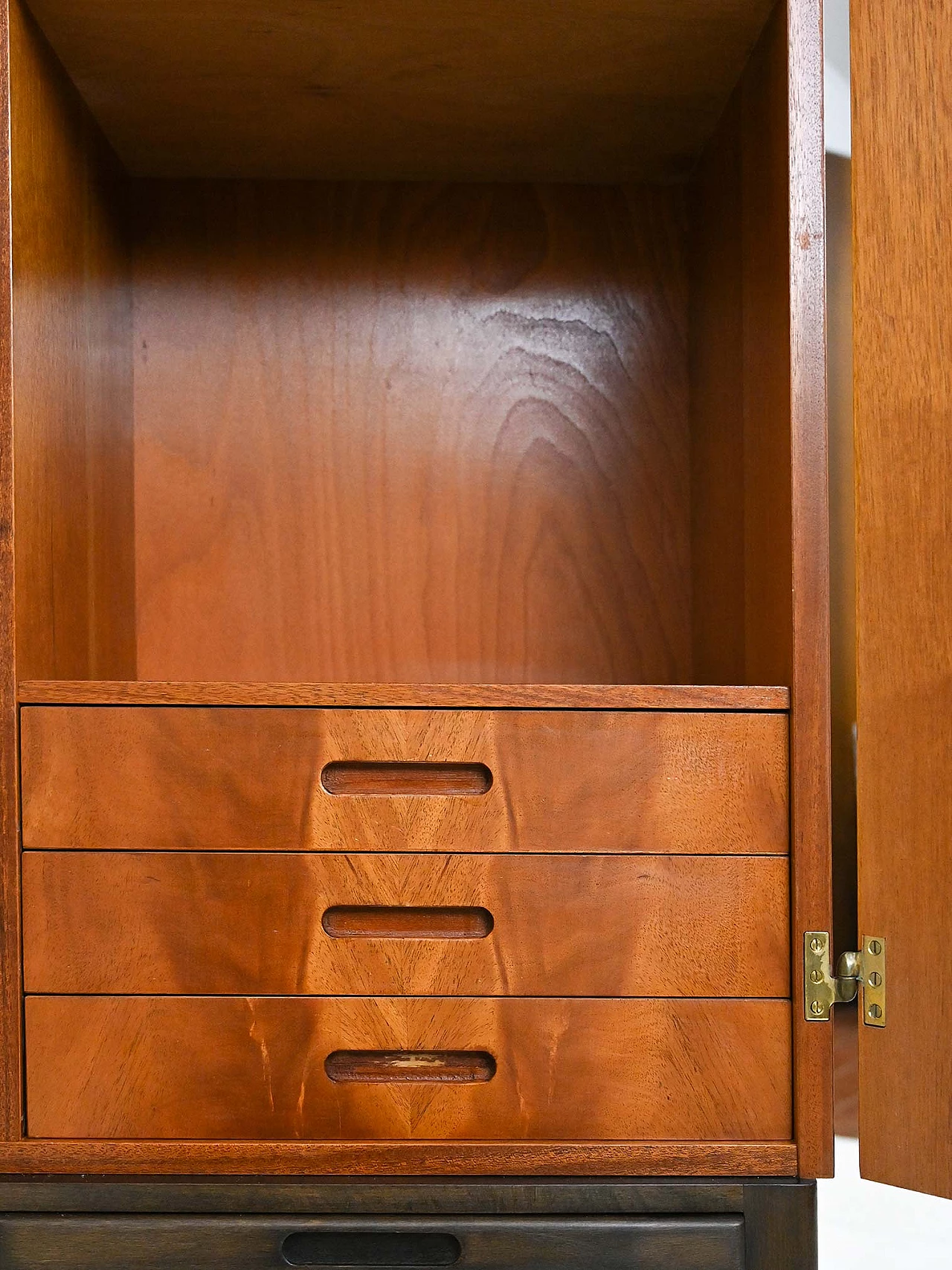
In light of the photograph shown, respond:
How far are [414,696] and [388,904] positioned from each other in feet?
0.50

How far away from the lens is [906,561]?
77 cm

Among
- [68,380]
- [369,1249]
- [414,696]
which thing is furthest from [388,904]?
[68,380]

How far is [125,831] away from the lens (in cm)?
82

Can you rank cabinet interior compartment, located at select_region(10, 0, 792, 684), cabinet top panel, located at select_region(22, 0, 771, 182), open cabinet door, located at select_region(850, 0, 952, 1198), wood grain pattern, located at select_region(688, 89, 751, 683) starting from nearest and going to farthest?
open cabinet door, located at select_region(850, 0, 952, 1198)
cabinet top panel, located at select_region(22, 0, 771, 182)
wood grain pattern, located at select_region(688, 89, 751, 683)
cabinet interior compartment, located at select_region(10, 0, 792, 684)

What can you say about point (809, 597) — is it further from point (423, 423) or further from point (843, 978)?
point (423, 423)

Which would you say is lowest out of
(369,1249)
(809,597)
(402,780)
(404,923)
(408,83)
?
(369,1249)

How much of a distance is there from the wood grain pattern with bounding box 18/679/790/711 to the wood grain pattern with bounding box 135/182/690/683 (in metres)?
0.36

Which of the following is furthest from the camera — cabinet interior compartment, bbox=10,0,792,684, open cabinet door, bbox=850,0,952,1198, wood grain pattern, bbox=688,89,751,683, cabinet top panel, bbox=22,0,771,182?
cabinet interior compartment, bbox=10,0,792,684

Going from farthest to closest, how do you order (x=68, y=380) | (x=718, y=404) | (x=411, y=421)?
(x=411, y=421) < (x=718, y=404) < (x=68, y=380)

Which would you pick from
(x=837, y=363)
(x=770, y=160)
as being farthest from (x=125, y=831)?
(x=837, y=363)

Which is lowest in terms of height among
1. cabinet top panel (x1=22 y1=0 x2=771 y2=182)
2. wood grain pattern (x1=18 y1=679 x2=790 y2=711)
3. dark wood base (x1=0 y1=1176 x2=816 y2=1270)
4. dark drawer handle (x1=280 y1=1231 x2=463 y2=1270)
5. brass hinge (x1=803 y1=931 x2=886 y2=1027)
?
dark drawer handle (x1=280 y1=1231 x2=463 y2=1270)

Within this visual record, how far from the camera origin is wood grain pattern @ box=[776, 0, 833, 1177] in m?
0.81

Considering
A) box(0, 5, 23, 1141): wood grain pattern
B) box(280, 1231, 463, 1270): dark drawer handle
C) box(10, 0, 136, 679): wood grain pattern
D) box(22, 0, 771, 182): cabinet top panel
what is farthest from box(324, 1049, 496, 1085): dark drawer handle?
box(22, 0, 771, 182): cabinet top panel

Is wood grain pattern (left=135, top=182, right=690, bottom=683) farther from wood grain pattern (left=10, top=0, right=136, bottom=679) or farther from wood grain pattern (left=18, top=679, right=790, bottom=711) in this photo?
wood grain pattern (left=18, top=679, right=790, bottom=711)
